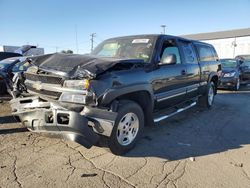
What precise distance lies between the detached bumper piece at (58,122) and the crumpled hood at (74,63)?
559mm

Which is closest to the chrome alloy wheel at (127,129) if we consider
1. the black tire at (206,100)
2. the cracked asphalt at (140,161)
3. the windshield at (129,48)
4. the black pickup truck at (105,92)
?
the black pickup truck at (105,92)

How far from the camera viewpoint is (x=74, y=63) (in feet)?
11.8

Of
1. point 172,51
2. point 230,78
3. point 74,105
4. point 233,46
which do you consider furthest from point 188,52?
point 233,46

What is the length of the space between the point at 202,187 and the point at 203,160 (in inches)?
32.1

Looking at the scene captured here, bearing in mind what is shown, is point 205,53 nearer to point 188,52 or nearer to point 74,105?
point 188,52

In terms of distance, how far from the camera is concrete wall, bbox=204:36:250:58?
162ft

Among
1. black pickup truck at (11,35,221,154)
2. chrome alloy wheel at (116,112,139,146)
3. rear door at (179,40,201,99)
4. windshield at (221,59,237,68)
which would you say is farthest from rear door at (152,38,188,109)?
windshield at (221,59,237,68)

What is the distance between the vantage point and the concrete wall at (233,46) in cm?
4929

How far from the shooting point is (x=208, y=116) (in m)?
6.58

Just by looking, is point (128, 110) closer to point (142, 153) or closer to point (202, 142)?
point (142, 153)

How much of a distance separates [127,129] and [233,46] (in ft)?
175

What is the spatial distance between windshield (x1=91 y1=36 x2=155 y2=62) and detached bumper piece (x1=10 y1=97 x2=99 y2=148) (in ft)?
6.10

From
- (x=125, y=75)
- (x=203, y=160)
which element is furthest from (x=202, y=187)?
(x=125, y=75)

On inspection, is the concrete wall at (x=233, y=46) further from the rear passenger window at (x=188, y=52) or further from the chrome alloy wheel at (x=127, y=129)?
the chrome alloy wheel at (x=127, y=129)
